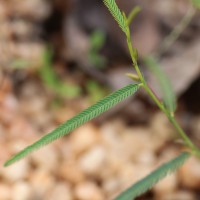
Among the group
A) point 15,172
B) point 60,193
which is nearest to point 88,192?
point 60,193

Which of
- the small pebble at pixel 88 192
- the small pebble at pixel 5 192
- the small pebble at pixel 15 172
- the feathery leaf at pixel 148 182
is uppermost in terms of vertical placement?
the small pebble at pixel 15 172

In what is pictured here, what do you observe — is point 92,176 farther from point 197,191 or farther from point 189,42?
point 189,42

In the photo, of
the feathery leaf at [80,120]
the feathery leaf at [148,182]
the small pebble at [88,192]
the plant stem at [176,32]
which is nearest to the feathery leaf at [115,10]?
the feathery leaf at [80,120]

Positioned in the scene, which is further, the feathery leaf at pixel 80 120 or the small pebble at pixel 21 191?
the small pebble at pixel 21 191

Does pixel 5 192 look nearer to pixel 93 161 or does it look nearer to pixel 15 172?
pixel 15 172

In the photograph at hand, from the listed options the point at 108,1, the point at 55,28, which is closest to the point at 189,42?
the point at 55,28

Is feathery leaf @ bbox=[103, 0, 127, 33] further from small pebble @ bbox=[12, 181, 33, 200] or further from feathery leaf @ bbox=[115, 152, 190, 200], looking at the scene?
small pebble @ bbox=[12, 181, 33, 200]

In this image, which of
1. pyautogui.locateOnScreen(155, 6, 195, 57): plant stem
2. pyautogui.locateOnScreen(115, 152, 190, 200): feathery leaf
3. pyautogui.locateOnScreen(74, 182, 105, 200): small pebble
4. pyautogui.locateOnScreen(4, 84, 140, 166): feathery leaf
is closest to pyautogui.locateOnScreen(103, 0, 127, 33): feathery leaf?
pyautogui.locateOnScreen(4, 84, 140, 166): feathery leaf

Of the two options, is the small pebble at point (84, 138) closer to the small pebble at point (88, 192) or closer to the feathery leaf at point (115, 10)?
the small pebble at point (88, 192)

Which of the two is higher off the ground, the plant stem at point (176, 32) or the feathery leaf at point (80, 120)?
the plant stem at point (176, 32)
